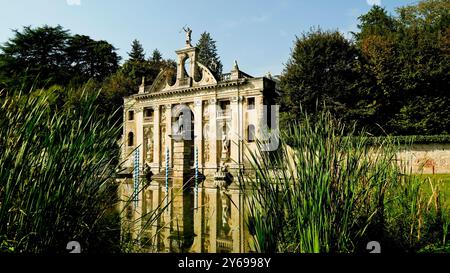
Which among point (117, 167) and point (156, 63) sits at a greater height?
point (156, 63)

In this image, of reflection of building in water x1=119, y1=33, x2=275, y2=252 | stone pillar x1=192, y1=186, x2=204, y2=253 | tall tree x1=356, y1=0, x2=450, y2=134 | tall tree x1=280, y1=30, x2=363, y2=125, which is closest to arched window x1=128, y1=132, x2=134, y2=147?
reflection of building in water x1=119, y1=33, x2=275, y2=252

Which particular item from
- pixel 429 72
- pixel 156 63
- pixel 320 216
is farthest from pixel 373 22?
pixel 320 216

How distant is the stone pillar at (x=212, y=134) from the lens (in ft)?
71.7

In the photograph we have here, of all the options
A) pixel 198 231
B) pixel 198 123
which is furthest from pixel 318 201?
pixel 198 123

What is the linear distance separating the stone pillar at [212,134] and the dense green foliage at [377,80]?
5224 mm

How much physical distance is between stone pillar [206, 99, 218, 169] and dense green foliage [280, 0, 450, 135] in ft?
17.1

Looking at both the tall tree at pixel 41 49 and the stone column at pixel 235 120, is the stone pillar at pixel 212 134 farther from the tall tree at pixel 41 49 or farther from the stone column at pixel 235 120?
the tall tree at pixel 41 49

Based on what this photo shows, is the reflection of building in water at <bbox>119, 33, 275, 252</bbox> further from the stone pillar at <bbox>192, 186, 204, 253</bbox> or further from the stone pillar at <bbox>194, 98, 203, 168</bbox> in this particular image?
the stone pillar at <bbox>192, 186, 204, 253</bbox>

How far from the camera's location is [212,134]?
22188 mm

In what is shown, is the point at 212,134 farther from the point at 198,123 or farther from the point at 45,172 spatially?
the point at 45,172
